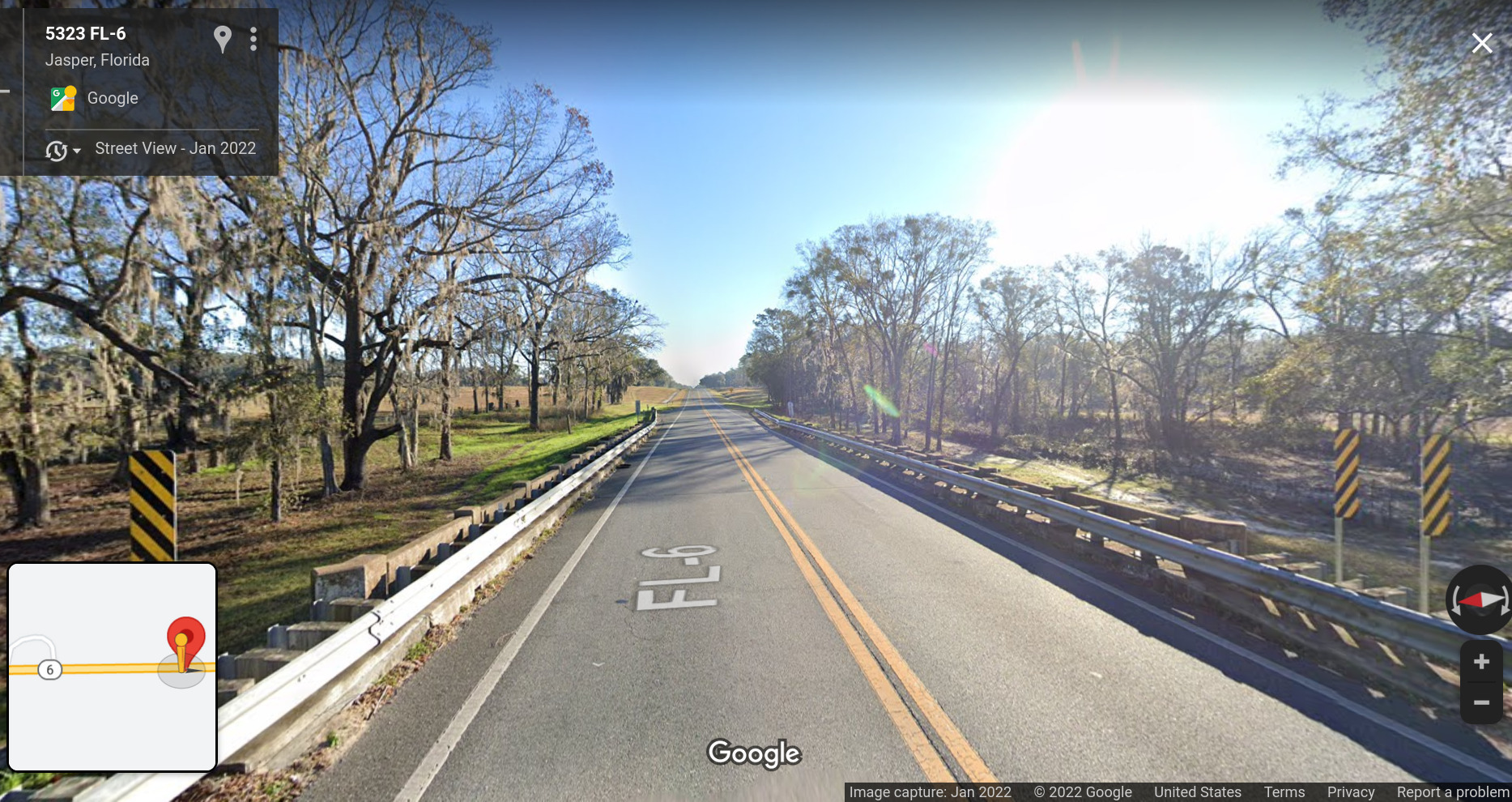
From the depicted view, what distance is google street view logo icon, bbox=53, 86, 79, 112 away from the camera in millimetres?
8375

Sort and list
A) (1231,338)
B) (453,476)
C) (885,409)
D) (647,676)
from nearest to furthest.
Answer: (647,676) → (453,476) → (1231,338) → (885,409)

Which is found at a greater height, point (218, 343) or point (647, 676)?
point (218, 343)

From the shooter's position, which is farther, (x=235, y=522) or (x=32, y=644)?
(x=235, y=522)

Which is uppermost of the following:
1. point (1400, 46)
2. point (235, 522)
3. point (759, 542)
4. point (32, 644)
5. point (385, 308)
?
point (1400, 46)

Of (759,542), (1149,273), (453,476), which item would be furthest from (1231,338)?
(453,476)

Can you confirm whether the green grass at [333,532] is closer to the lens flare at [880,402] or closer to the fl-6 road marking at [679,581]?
the fl-6 road marking at [679,581]

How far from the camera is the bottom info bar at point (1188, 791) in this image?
2674 mm

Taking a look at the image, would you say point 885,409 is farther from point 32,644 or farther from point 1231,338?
point 32,644

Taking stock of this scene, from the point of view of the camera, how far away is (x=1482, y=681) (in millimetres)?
3250

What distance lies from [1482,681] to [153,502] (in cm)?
852

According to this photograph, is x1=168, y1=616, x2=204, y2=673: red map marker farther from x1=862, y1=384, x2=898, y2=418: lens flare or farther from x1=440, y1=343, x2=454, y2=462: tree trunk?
x1=862, y1=384, x2=898, y2=418: lens flare

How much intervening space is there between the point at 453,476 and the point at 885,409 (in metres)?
32.7

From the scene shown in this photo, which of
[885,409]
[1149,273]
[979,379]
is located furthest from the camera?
[979,379]

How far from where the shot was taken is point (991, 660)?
162 inches
